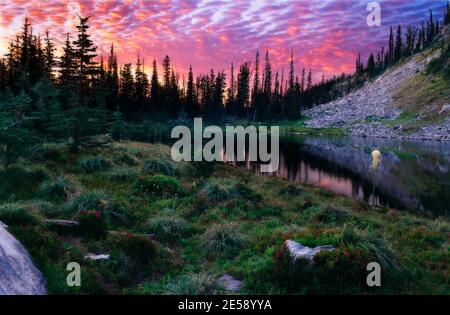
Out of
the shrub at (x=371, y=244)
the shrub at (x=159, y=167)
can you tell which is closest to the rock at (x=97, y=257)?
the shrub at (x=371, y=244)

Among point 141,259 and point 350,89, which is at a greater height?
point 350,89

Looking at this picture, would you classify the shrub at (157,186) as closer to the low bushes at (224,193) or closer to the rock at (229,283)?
the low bushes at (224,193)

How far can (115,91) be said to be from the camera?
75500 millimetres

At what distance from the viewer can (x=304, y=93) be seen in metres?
142

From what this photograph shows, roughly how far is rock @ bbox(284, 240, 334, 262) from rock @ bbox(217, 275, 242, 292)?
4.85ft

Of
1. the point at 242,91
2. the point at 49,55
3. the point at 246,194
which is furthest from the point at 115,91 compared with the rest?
the point at 246,194

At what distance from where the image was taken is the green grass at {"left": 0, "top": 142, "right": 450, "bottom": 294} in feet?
26.3

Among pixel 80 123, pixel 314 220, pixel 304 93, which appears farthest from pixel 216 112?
pixel 314 220

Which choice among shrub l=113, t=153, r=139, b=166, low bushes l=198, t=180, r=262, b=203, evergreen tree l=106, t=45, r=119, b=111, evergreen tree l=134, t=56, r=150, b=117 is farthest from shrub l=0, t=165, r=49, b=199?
evergreen tree l=134, t=56, r=150, b=117

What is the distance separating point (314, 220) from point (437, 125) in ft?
228

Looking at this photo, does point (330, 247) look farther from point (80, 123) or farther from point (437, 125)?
point (437, 125)

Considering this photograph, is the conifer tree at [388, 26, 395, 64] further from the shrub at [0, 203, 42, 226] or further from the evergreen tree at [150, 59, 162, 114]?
the shrub at [0, 203, 42, 226]

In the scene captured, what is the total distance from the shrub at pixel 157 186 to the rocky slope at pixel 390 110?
63.9 metres

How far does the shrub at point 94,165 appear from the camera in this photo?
19109 millimetres
